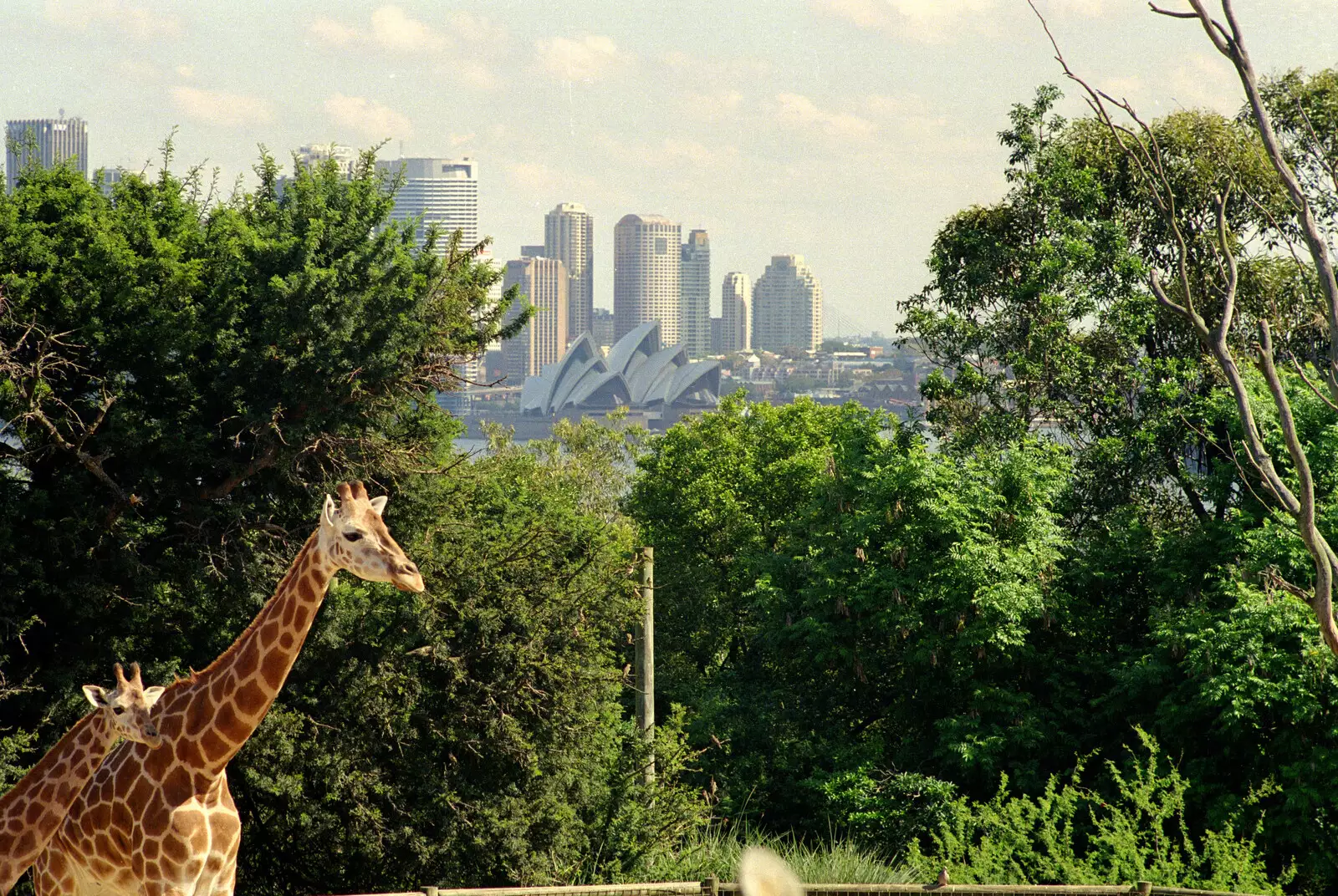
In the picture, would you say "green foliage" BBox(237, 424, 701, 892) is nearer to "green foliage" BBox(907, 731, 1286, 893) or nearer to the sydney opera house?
"green foliage" BBox(907, 731, 1286, 893)

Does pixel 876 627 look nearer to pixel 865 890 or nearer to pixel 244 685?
pixel 865 890

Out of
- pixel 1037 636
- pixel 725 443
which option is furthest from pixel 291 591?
pixel 725 443

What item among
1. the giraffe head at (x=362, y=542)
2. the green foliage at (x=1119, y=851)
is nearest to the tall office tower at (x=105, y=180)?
the giraffe head at (x=362, y=542)

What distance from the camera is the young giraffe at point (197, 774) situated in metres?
6.99

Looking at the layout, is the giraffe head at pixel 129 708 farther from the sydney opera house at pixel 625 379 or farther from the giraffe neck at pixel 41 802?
the sydney opera house at pixel 625 379

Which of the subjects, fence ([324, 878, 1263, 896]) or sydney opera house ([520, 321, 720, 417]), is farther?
sydney opera house ([520, 321, 720, 417])

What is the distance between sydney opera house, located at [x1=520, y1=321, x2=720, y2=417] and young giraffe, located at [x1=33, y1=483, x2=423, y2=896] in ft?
470

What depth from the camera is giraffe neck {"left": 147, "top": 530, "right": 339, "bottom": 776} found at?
274 inches

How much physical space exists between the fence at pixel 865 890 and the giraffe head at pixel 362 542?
271 cm

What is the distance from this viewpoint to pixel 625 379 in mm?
164625

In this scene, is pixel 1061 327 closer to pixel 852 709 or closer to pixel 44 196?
pixel 852 709

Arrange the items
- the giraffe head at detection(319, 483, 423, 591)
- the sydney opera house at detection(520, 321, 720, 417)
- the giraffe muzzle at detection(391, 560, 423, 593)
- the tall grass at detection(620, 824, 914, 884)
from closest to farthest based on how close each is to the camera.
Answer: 1. the giraffe muzzle at detection(391, 560, 423, 593)
2. the giraffe head at detection(319, 483, 423, 591)
3. the tall grass at detection(620, 824, 914, 884)
4. the sydney opera house at detection(520, 321, 720, 417)

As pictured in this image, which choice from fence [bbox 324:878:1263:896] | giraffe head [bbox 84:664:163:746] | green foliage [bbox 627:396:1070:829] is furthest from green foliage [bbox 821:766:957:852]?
giraffe head [bbox 84:664:163:746]

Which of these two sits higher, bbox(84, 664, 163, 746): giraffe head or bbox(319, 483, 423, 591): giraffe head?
bbox(319, 483, 423, 591): giraffe head
